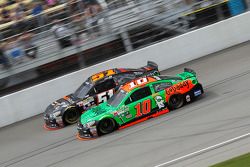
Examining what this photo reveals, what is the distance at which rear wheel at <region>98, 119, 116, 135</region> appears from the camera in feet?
49.1

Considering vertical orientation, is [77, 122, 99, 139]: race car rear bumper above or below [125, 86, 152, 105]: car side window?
below

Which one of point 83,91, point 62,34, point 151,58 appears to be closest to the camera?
point 83,91

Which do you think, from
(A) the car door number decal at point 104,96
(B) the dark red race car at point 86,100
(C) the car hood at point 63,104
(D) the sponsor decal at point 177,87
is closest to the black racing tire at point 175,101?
(D) the sponsor decal at point 177,87

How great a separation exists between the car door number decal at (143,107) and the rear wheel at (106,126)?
0.74 meters

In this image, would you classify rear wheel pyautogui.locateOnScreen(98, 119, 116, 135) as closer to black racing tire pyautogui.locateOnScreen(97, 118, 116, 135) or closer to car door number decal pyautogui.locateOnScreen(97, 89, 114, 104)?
black racing tire pyautogui.locateOnScreen(97, 118, 116, 135)

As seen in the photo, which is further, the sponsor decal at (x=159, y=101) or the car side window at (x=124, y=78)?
the car side window at (x=124, y=78)

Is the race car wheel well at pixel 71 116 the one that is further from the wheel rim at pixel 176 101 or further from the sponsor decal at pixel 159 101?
the wheel rim at pixel 176 101

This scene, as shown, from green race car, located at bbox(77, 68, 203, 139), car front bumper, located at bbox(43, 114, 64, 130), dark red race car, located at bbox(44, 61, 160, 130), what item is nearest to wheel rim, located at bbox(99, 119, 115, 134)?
green race car, located at bbox(77, 68, 203, 139)

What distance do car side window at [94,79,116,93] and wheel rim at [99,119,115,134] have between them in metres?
2.21

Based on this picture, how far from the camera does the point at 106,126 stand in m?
15.0

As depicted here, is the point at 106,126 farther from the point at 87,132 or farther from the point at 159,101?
the point at 159,101

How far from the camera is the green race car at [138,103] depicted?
49.1ft

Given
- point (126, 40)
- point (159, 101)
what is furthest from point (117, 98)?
point (126, 40)

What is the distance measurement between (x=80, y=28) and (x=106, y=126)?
239 inches
